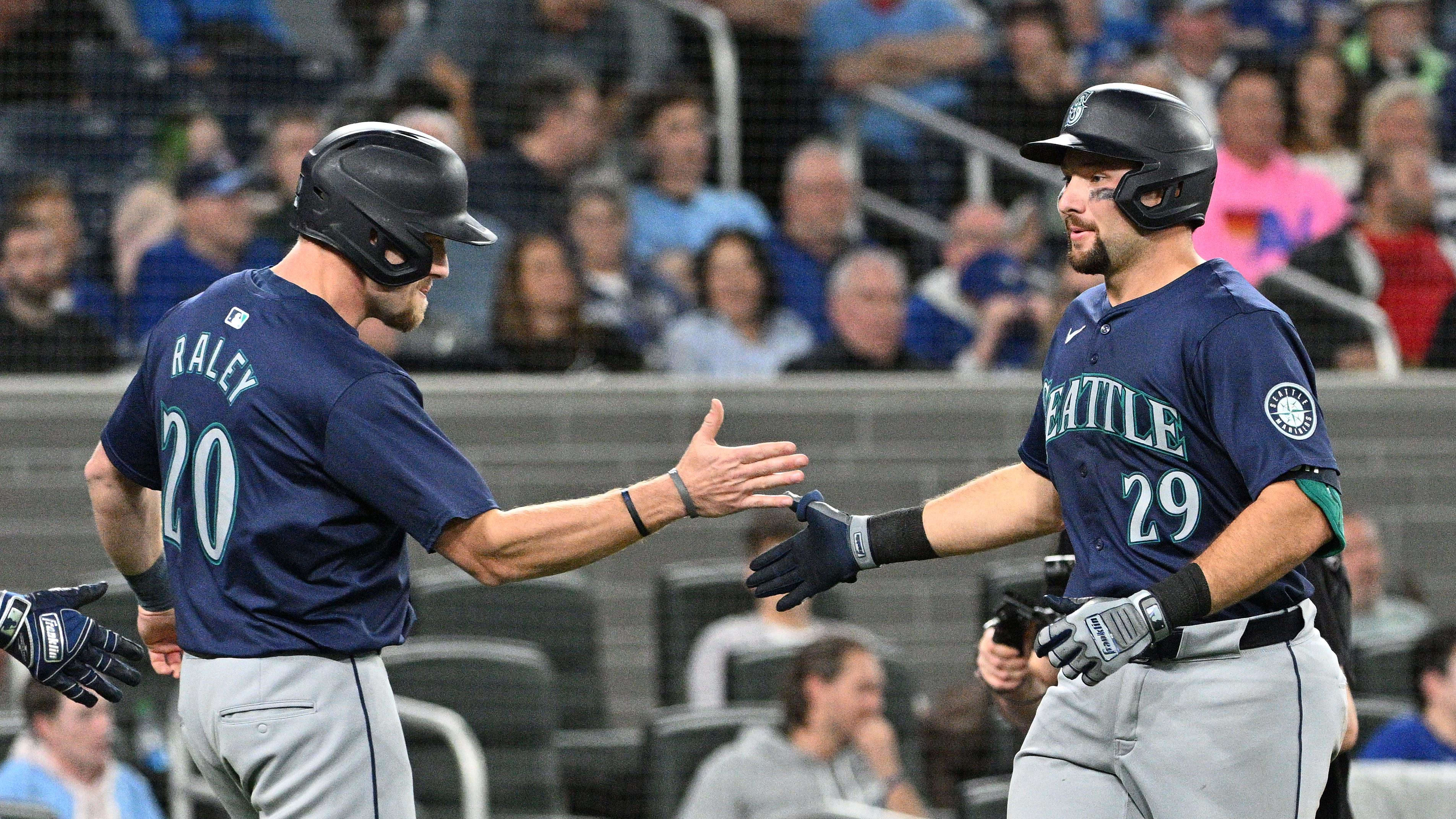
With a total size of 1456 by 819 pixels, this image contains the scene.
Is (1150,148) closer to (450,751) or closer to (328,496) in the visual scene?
(328,496)

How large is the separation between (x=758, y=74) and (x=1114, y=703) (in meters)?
5.52

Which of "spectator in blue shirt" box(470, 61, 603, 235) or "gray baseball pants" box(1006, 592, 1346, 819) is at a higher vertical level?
"spectator in blue shirt" box(470, 61, 603, 235)

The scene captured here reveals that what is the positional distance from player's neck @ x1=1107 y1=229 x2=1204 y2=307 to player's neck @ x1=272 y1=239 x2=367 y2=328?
51.9 inches

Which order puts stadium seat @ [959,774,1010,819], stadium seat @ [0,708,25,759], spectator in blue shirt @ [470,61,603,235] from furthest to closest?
spectator in blue shirt @ [470,61,603,235] < stadium seat @ [0,708,25,759] < stadium seat @ [959,774,1010,819]

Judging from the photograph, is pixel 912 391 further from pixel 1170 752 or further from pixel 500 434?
pixel 1170 752

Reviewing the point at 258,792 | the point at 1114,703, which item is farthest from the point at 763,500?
the point at 258,792

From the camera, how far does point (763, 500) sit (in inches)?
128

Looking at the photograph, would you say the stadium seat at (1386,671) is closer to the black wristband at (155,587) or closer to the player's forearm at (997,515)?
the player's forearm at (997,515)

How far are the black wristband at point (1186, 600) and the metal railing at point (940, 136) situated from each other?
5.46 meters

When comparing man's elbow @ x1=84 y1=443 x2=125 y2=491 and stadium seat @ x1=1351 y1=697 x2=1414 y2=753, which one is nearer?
man's elbow @ x1=84 y1=443 x2=125 y2=491

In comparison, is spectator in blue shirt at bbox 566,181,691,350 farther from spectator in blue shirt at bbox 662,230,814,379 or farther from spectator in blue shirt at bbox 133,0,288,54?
spectator in blue shirt at bbox 133,0,288,54

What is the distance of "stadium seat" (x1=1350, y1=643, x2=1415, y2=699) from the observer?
6977 mm

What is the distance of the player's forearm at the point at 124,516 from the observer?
3389 mm

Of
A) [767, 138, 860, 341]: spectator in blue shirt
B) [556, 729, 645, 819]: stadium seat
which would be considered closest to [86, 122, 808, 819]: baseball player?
[556, 729, 645, 819]: stadium seat
